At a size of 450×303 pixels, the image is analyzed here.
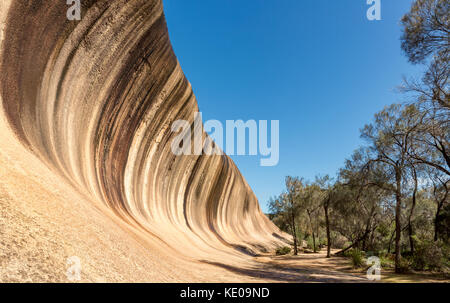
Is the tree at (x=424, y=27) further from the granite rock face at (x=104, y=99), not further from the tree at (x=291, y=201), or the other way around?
the tree at (x=291, y=201)

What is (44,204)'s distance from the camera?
328 centimetres

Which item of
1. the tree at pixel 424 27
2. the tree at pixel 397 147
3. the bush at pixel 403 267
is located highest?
the tree at pixel 424 27

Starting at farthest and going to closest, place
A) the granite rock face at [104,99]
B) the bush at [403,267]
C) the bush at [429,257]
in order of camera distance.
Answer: the bush at [403,267] < the bush at [429,257] < the granite rock face at [104,99]

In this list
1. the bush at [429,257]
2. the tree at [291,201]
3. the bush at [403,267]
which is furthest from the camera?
the tree at [291,201]

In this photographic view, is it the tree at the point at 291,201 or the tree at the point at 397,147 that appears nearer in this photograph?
the tree at the point at 397,147

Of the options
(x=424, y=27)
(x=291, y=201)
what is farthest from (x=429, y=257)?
(x=291, y=201)

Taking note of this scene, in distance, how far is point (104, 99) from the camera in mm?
8047

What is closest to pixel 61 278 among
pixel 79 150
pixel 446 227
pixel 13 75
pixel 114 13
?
pixel 13 75

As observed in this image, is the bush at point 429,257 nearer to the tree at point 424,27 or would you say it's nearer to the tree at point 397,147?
the tree at point 397,147

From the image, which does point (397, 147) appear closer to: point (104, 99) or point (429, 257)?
point (429, 257)

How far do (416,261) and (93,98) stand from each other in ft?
49.1

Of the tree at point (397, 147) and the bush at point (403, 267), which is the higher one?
the tree at point (397, 147)

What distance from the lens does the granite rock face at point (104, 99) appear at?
15.9 feet

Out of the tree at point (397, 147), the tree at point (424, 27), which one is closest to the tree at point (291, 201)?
the tree at point (397, 147)
